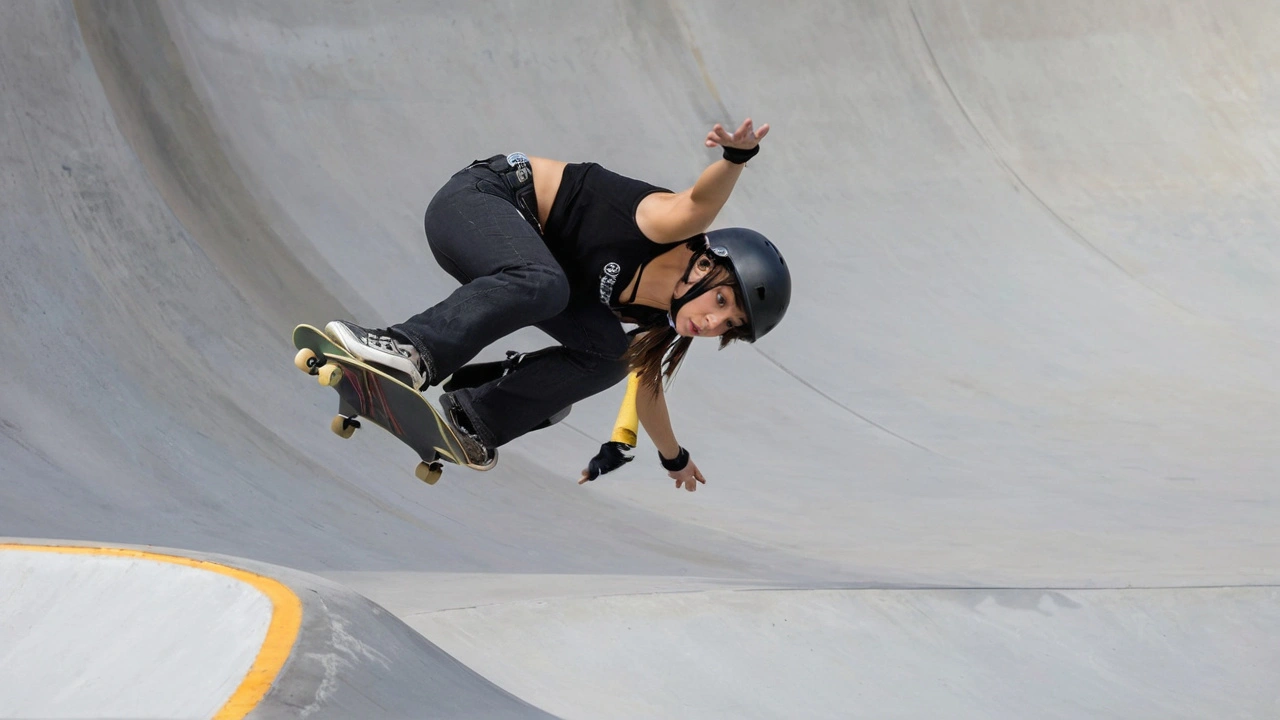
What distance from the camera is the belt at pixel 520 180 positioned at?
3.30 metres

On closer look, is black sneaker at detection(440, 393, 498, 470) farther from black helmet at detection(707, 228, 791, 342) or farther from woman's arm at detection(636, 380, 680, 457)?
black helmet at detection(707, 228, 791, 342)

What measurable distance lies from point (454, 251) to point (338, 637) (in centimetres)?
138

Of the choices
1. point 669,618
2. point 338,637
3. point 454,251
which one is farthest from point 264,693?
Answer: point 669,618

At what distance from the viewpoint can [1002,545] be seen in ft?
15.1

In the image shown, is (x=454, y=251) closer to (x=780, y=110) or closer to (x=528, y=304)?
(x=528, y=304)

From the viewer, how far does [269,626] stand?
1975mm

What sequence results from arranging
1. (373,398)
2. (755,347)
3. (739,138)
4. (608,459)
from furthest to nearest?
(755,347) < (608,459) < (373,398) < (739,138)

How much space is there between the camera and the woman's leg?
132 inches

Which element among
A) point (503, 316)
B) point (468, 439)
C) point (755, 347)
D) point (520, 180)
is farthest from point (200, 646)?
point (755, 347)

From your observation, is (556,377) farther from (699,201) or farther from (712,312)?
(699,201)

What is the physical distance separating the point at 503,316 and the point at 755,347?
3693mm

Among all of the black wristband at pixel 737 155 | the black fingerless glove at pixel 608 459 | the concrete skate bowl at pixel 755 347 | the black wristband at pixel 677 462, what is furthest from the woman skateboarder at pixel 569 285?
the concrete skate bowl at pixel 755 347

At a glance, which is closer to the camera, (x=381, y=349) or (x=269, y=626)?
(x=269, y=626)

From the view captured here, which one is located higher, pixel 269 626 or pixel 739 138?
pixel 739 138
